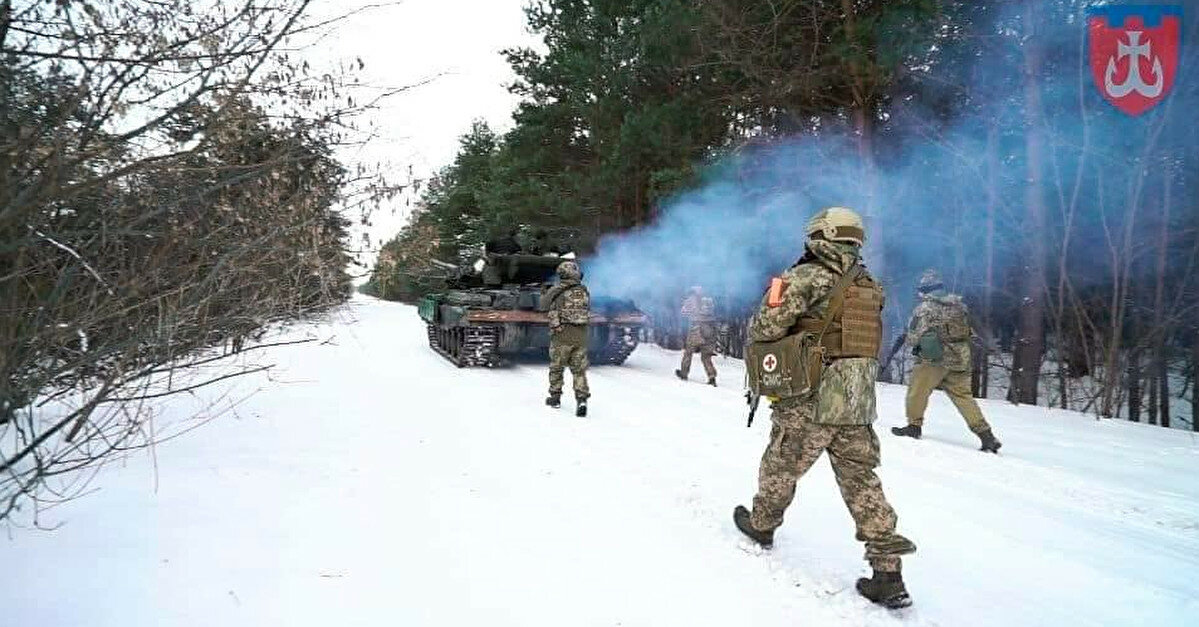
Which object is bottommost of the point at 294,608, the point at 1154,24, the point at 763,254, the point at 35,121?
the point at 294,608

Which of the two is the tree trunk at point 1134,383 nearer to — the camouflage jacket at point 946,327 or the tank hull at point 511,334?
the camouflage jacket at point 946,327

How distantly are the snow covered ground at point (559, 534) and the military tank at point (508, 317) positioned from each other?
430 cm

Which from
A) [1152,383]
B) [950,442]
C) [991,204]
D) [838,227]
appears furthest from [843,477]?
[1152,383]

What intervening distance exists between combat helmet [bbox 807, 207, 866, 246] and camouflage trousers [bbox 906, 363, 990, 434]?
3.80 m

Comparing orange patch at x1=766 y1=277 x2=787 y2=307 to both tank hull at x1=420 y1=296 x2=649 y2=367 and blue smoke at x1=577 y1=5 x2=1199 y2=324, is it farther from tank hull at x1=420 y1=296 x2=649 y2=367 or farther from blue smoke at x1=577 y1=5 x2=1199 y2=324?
blue smoke at x1=577 y1=5 x2=1199 y2=324

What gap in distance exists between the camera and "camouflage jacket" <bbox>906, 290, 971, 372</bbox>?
6285 mm

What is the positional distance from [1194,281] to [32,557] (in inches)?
532

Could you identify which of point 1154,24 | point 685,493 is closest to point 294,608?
point 685,493

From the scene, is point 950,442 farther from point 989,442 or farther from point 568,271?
point 568,271

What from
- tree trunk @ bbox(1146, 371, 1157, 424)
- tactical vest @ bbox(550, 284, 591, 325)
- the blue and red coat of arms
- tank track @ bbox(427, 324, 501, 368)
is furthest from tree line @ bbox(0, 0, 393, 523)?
tree trunk @ bbox(1146, 371, 1157, 424)

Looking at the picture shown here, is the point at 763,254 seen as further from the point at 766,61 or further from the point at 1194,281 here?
the point at 1194,281

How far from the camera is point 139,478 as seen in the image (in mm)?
4039

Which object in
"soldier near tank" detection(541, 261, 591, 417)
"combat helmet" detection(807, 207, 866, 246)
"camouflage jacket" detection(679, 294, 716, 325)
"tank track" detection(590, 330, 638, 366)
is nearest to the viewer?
"combat helmet" detection(807, 207, 866, 246)

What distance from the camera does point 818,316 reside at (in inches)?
123
